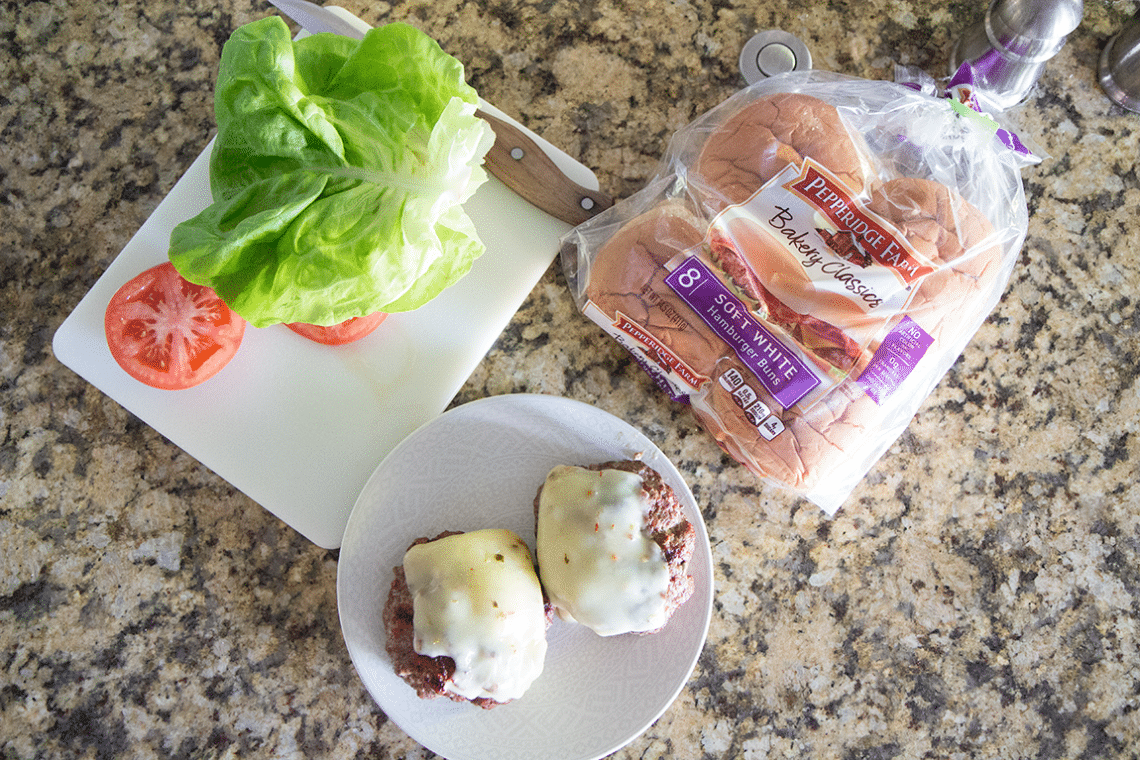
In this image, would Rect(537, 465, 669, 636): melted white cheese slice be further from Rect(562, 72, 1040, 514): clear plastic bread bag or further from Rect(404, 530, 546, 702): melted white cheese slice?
Rect(562, 72, 1040, 514): clear plastic bread bag

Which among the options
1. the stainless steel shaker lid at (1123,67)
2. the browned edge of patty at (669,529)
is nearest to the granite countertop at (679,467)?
the stainless steel shaker lid at (1123,67)

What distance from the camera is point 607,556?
870 millimetres

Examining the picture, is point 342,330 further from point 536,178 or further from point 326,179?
point 536,178

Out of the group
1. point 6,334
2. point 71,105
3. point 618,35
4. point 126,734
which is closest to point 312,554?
point 126,734

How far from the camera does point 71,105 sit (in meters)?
1.06

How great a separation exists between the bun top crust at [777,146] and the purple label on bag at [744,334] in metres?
0.10

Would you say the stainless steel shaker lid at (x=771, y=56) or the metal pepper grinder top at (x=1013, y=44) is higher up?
the metal pepper grinder top at (x=1013, y=44)

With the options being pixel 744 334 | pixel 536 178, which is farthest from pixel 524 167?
pixel 744 334

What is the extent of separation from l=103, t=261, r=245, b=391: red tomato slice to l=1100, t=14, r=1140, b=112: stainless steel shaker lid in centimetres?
131

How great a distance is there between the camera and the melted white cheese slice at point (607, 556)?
871 millimetres

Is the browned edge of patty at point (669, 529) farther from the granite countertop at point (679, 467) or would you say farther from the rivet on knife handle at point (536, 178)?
the rivet on knife handle at point (536, 178)

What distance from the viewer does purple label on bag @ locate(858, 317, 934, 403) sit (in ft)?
2.87

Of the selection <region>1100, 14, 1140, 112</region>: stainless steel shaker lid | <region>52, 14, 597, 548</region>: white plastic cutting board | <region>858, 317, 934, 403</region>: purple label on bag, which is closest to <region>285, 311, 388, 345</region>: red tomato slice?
<region>52, 14, 597, 548</region>: white plastic cutting board

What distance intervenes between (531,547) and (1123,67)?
3.64ft
